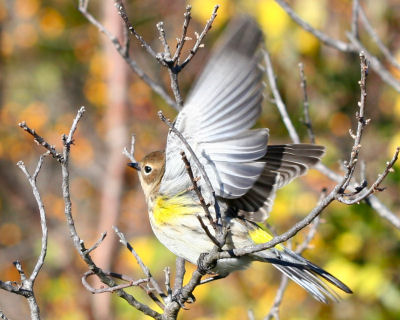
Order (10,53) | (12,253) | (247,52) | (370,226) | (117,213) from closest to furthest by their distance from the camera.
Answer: (247,52), (370,226), (117,213), (12,253), (10,53)

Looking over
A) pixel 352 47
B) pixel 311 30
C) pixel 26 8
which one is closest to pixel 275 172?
pixel 311 30

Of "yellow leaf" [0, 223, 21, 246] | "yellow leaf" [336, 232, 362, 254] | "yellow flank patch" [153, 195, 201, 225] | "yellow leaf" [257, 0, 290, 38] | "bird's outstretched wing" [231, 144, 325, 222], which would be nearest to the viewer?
"bird's outstretched wing" [231, 144, 325, 222]

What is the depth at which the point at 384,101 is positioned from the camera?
20.6ft

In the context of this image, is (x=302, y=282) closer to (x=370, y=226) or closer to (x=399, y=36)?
(x=370, y=226)

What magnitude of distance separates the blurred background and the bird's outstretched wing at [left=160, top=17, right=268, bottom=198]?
174 cm

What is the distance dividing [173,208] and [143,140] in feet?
15.1

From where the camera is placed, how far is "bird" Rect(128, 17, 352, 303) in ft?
8.26

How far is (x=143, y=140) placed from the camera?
7.76m

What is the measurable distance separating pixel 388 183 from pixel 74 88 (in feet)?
18.1

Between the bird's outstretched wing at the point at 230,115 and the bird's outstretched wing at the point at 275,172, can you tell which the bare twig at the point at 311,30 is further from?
the bird's outstretched wing at the point at 230,115

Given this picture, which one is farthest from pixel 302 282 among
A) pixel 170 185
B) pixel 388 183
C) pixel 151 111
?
pixel 151 111

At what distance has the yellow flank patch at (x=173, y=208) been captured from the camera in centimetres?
320

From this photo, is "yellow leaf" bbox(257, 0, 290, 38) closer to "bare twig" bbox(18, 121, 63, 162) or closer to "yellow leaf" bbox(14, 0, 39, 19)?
"bare twig" bbox(18, 121, 63, 162)

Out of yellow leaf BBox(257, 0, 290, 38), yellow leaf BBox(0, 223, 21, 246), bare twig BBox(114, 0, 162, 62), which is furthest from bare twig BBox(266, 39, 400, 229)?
yellow leaf BBox(0, 223, 21, 246)
